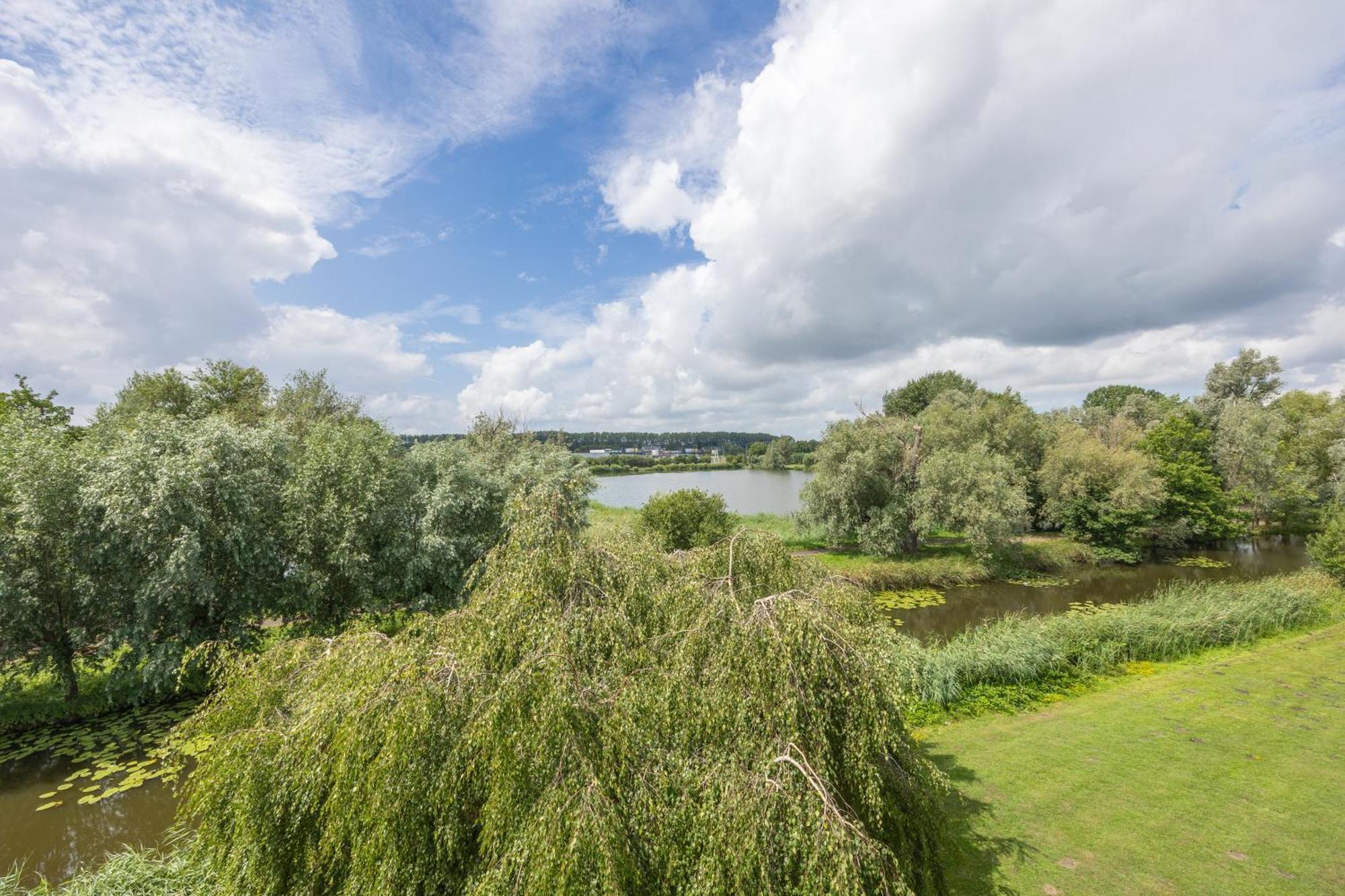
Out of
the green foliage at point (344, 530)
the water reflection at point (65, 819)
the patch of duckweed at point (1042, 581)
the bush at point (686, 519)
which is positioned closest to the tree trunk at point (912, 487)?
the patch of duckweed at point (1042, 581)

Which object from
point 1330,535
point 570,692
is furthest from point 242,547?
point 1330,535

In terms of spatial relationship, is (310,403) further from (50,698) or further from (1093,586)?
(1093,586)

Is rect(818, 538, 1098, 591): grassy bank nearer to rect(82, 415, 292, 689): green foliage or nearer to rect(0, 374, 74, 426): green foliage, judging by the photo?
rect(82, 415, 292, 689): green foliage

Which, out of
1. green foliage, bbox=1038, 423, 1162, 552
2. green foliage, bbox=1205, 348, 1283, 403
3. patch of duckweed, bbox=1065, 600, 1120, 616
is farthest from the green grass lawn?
green foliage, bbox=1205, 348, 1283, 403

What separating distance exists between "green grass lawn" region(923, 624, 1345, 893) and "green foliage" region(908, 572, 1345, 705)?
1252mm

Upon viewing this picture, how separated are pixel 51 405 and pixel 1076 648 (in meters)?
46.1

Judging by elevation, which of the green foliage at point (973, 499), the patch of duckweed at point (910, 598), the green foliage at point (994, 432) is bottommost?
the patch of duckweed at point (910, 598)

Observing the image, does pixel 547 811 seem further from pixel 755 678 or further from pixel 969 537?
pixel 969 537

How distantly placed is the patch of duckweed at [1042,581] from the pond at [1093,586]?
0.18ft

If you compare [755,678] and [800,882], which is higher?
[755,678]

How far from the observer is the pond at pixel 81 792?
898 cm

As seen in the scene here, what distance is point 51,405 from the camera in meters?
27.6

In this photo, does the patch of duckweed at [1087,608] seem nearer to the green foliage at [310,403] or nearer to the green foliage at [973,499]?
the green foliage at [973,499]

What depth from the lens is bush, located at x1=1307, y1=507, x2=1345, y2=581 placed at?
→ 66.7ft
